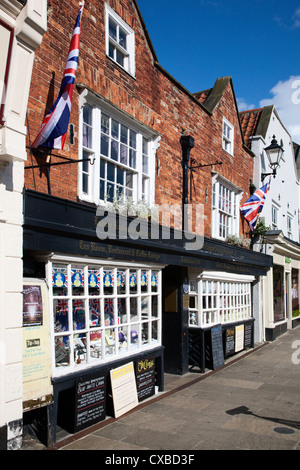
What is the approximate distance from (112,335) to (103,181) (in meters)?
2.64

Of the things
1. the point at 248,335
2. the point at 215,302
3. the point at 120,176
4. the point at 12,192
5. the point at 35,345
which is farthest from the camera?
the point at 248,335

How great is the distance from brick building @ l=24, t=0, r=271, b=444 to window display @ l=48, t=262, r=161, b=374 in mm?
19

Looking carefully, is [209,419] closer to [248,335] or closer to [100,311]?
[100,311]

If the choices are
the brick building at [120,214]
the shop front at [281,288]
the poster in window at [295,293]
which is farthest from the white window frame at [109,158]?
the poster in window at [295,293]

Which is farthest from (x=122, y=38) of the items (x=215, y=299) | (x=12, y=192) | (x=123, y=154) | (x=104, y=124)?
(x=215, y=299)

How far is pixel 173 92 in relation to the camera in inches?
394

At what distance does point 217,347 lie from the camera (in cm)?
1060

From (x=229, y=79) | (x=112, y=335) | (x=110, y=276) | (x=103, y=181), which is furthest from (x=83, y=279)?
(x=229, y=79)

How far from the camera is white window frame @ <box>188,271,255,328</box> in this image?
33.9ft

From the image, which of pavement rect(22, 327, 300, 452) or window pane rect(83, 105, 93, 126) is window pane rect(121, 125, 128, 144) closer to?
window pane rect(83, 105, 93, 126)

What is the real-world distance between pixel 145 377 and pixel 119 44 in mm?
6192

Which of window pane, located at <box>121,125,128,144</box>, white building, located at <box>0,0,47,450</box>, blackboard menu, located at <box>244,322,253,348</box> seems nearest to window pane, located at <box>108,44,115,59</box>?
window pane, located at <box>121,125,128,144</box>

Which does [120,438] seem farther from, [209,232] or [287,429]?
[209,232]

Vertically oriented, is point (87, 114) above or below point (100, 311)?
above
